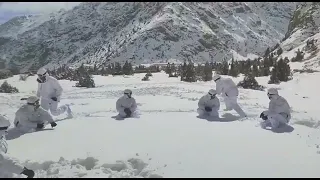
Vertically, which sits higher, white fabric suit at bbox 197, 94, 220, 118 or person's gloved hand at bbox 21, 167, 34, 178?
white fabric suit at bbox 197, 94, 220, 118

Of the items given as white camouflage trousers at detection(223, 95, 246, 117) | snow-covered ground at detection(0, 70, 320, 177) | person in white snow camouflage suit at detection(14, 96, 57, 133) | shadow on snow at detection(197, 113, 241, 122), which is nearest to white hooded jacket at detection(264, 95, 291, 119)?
snow-covered ground at detection(0, 70, 320, 177)

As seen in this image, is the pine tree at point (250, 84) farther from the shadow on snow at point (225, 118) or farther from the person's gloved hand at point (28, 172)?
the person's gloved hand at point (28, 172)

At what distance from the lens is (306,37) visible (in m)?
49.3

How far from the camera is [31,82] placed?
25781 millimetres

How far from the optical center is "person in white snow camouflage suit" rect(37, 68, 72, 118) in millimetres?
11234

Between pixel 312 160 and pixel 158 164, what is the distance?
262 centimetres

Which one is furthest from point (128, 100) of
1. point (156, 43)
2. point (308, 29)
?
point (156, 43)

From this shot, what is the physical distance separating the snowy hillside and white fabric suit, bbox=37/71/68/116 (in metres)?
21.7

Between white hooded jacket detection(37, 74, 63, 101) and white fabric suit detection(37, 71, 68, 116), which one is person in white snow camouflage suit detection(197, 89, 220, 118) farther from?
white hooded jacket detection(37, 74, 63, 101)

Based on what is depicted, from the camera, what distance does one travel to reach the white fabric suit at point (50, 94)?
36.8 feet

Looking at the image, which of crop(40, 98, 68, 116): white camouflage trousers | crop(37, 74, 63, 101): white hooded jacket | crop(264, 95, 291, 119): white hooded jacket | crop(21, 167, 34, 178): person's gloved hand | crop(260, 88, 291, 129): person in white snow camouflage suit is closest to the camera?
crop(21, 167, 34, 178): person's gloved hand

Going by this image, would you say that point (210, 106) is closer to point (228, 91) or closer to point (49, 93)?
point (228, 91)

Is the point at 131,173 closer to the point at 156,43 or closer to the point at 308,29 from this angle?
the point at 308,29

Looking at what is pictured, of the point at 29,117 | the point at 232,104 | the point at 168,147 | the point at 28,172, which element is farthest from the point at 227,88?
the point at 28,172
